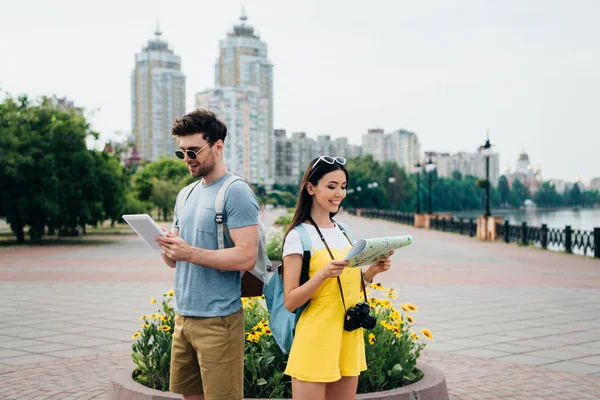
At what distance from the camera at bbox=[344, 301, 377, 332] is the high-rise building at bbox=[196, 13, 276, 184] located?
12366 centimetres

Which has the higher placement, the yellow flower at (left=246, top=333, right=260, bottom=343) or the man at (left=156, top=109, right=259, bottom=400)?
the man at (left=156, top=109, right=259, bottom=400)

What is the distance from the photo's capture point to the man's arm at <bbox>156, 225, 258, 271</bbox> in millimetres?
2764

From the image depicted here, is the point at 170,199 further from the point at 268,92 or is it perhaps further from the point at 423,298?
the point at 268,92

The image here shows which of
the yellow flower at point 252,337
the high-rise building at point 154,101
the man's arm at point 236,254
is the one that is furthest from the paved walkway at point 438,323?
the high-rise building at point 154,101

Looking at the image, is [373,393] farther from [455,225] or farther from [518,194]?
[518,194]

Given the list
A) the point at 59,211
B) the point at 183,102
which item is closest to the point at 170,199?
the point at 59,211

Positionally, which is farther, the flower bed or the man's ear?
the flower bed

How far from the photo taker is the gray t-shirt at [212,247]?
9.32 feet

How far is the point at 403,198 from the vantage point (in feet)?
374

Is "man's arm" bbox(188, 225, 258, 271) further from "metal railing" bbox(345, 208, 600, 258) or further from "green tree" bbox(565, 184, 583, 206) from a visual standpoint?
"green tree" bbox(565, 184, 583, 206)

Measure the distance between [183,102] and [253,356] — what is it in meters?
145

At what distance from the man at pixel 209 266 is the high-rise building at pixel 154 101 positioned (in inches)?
5312

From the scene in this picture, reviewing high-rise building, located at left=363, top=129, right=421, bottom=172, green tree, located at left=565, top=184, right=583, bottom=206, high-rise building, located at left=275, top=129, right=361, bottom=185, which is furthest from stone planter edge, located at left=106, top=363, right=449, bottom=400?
green tree, located at left=565, top=184, right=583, bottom=206

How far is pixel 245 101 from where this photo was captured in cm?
13012
